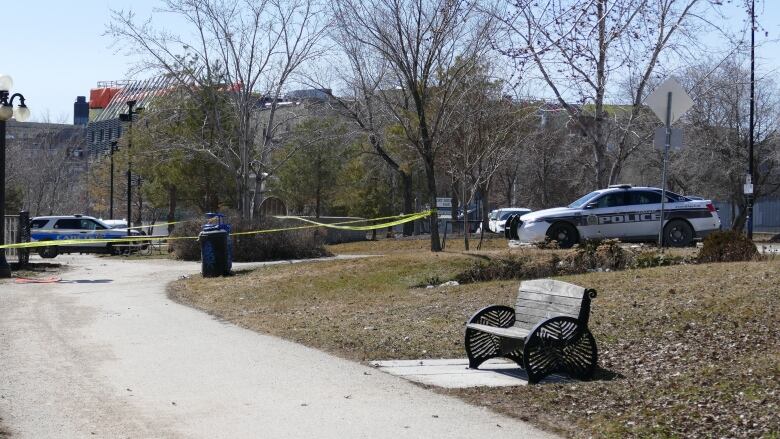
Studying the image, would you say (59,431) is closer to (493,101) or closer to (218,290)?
(218,290)

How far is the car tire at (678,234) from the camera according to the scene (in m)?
22.1

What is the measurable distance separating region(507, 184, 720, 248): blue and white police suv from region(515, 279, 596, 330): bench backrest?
37.9 feet

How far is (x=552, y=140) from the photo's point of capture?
4819 centimetres

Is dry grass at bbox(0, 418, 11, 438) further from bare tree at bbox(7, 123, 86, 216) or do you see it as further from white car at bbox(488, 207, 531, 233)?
bare tree at bbox(7, 123, 86, 216)

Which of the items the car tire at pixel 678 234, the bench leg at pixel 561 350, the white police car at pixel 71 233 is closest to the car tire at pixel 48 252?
the white police car at pixel 71 233

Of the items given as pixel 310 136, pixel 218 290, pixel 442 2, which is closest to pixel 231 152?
pixel 310 136

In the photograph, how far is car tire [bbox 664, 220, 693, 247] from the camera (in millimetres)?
22125

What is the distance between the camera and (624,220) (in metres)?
22.4

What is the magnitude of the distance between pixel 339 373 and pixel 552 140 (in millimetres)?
39420

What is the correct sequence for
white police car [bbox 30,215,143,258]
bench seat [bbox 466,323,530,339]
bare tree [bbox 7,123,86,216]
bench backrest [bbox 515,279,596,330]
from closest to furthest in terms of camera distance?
A: bench backrest [bbox 515,279,596,330] → bench seat [bbox 466,323,530,339] → white police car [bbox 30,215,143,258] → bare tree [bbox 7,123,86,216]

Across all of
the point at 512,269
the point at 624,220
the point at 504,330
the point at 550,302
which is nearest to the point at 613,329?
Answer: the point at 550,302

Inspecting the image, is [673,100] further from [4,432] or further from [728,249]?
[4,432]

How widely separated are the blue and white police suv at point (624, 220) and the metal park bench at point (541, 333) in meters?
11.5

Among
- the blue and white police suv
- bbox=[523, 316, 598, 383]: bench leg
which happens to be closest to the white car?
the blue and white police suv
